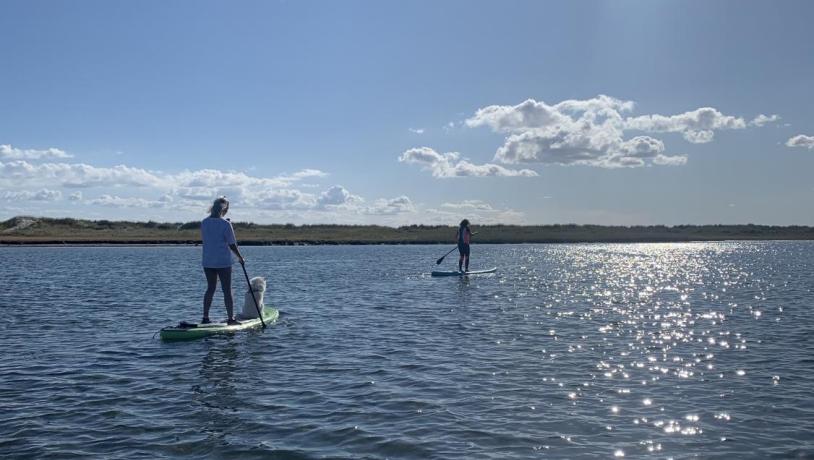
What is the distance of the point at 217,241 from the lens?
17.5m

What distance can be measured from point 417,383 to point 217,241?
7918 mm

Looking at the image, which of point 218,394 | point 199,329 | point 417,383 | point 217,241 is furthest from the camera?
point 217,241

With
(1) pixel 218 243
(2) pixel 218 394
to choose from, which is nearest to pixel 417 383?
(2) pixel 218 394

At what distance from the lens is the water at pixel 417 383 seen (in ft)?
28.8

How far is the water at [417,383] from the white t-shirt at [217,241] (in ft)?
6.87

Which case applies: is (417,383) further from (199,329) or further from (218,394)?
(199,329)

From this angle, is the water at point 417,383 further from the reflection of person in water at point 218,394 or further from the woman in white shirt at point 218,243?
the woman in white shirt at point 218,243

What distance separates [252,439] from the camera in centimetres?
895

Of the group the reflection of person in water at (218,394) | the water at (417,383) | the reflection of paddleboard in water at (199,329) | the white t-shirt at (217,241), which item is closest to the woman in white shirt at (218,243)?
the white t-shirt at (217,241)

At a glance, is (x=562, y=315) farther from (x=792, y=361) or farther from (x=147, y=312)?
(x=147, y=312)

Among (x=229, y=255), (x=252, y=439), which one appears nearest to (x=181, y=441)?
(x=252, y=439)

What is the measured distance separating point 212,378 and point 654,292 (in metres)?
25.3

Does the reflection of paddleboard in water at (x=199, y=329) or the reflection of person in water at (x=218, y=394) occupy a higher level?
the reflection of paddleboard in water at (x=199, y=329)

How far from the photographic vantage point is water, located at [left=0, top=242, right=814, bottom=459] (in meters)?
8.78
